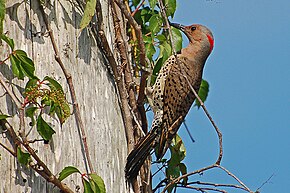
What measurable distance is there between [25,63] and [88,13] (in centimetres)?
50

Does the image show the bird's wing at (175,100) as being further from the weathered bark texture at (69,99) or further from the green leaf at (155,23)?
the weathered bark texture at (69,99)

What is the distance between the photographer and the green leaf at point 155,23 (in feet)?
10.7

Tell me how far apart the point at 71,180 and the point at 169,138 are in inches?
47.1

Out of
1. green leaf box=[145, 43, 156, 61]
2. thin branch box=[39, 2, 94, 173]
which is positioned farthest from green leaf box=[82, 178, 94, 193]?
green leaf box=[145, 43, 156, 61]

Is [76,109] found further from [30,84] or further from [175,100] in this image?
[175,100]

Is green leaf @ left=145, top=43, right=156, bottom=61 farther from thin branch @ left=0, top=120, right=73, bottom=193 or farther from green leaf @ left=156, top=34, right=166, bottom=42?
thin branch @ left=0, top=120, right=73, bottom=193

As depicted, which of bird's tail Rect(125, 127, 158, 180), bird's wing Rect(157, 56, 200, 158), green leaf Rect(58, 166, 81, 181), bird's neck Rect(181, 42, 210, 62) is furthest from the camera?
bird's neck Rect(181, 42, 210, 62)

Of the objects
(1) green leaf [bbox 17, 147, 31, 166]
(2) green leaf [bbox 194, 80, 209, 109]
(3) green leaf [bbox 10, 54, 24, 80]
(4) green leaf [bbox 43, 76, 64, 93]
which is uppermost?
(3) green leaf [bbox 10, 54, 24, 80]

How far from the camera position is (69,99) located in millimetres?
2398

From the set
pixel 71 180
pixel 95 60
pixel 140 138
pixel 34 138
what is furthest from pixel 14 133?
pixel 140 138

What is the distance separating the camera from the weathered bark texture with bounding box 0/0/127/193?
7.02 ft

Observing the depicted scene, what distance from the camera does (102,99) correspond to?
104 inches

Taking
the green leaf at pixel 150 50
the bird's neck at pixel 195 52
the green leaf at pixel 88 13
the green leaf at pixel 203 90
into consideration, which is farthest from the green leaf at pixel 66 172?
the bird's neck at pixel 195 52

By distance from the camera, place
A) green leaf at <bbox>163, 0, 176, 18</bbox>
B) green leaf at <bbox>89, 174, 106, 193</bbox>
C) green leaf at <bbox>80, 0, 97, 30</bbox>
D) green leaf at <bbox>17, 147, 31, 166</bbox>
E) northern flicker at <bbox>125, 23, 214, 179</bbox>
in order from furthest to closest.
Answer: green leaf at <bbox>163, 0, 176, 18</bbox>
northern flicker at <bbox>125, 23, 214, 179</bbox>
green leaf at <bbox>80, 0, 97, 30</bbox>
green leaf at <bbox>89, 174, 106, 193</bbox>
green leaf at <bbox>17, 147, 31, 166</bbox>
